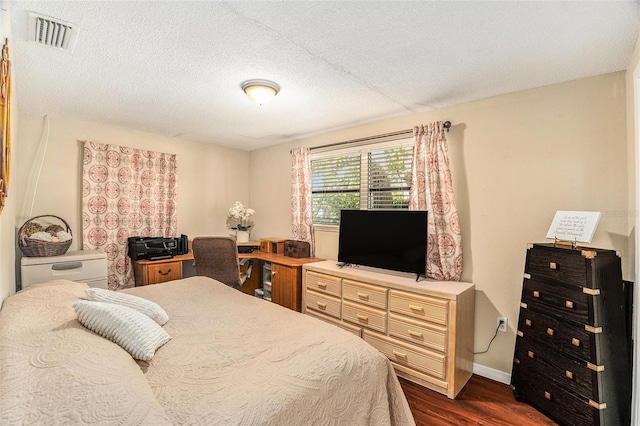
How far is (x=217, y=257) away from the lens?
3365mm

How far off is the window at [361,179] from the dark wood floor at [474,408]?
5.59 feet

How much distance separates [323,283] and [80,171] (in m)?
3.06

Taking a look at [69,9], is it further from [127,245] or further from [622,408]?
[622,408]

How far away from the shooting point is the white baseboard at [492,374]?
250 centimetres

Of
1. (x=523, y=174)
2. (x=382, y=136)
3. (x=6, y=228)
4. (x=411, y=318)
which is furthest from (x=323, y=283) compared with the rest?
(x=6, y=228)

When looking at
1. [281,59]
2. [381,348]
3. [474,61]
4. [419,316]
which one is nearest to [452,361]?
[419,316]

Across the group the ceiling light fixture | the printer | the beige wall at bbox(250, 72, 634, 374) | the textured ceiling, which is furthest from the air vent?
the beige wall at bbox(250, 72, 634, 374)

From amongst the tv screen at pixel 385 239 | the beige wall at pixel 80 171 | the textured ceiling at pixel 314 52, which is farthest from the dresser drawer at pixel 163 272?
the tv screen at pixel 385 239

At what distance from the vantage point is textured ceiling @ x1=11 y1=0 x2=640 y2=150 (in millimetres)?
1504

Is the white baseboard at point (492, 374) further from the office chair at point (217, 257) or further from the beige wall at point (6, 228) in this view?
the beige wall at point (6, 228)

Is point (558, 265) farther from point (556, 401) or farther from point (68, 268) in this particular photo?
point (68, 268)

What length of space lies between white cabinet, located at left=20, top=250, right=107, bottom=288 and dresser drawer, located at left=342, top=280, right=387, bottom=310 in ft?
8.25

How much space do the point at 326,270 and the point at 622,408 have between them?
2.29m

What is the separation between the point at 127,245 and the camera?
3666 mm
